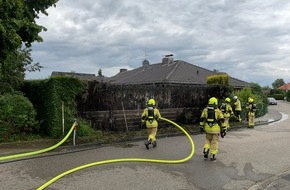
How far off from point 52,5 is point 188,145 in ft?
25.6

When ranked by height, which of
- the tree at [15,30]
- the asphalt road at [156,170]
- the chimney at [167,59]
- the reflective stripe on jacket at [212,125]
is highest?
the chimney at [167,59]

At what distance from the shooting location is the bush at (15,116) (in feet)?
37.3

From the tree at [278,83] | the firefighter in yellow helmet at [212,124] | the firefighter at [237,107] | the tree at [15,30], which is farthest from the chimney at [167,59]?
the tree at [278,83]

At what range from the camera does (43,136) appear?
12250 millimetres

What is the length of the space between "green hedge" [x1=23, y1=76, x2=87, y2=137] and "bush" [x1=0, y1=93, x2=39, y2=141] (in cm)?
47

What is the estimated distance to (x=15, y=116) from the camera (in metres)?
11.7

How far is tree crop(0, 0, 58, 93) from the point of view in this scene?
33.1 feet

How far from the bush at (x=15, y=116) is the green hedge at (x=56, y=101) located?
18.3 inches

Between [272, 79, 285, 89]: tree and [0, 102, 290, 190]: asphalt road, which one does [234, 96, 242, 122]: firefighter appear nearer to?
[0, 102, 290, 190]: asphalt road

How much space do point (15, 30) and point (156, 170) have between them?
6261 mm

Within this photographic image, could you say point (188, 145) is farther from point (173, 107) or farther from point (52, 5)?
point (52, 5)

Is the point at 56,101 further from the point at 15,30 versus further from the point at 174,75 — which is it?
the point at 174,75

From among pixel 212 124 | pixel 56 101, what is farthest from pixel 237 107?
pixel 56 101

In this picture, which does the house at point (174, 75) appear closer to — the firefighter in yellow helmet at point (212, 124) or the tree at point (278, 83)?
the firefighter in yellow helmet at point (212, 124)
